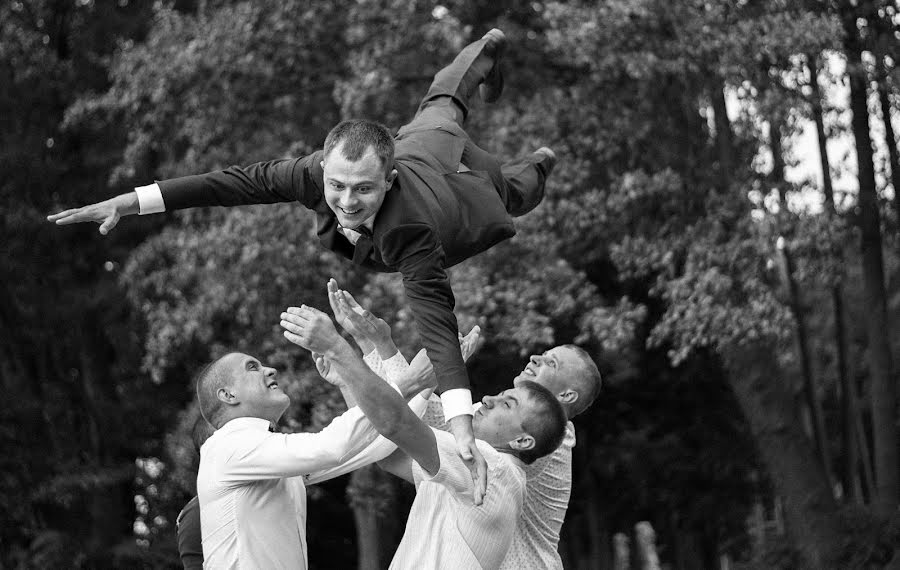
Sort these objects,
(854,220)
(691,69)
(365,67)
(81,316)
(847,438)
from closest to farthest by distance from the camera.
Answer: (691,69) → (365,67) → (854,220) → (847,438) → (81,316)

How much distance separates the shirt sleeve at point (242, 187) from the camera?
12.5 feet

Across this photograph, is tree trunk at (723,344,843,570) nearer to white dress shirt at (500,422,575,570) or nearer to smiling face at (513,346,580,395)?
smiling face at (513,346,580,395)

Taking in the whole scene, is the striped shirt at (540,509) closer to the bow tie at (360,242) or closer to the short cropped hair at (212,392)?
the bow tie at (360,242)

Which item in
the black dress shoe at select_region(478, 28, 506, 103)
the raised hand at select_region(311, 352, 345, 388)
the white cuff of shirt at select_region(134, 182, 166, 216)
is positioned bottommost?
the raised hand at select_region(311, 352, 345, 388)

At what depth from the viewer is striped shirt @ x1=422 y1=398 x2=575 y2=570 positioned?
12.5 ft

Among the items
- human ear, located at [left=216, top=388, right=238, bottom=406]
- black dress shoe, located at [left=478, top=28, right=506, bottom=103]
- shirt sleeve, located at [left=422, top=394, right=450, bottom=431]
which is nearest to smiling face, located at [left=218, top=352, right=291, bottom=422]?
human ear, located at [left=216, top=388, right=238, bottom=406]

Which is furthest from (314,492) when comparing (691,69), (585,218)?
(691,69)

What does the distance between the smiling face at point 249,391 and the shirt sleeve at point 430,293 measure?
55 centimetres

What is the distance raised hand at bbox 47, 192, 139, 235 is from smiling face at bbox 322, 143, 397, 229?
2.20 ft

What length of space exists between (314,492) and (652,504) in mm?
5680

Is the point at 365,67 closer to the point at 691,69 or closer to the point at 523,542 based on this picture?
the point at 691,69

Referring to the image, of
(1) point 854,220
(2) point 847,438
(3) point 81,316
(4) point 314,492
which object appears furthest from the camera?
(3) point 81,316

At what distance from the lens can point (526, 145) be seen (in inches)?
372

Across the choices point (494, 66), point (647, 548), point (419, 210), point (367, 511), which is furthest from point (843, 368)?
point (647, 548)
